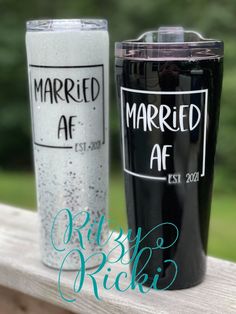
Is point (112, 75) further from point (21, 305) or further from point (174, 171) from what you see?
point (174, 171)

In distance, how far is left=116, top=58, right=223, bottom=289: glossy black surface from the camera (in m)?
0.72

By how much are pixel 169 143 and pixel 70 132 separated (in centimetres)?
17

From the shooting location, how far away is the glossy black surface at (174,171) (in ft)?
2.38

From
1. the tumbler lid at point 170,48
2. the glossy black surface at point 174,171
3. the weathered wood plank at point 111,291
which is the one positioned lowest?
the weathered wood plank at point 111,291

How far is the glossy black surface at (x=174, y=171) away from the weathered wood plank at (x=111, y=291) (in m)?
0.03

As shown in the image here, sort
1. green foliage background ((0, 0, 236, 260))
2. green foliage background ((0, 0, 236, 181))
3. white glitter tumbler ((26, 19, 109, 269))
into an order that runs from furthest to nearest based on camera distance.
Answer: green foliage background ((0, 0, 236, 181)) < green foliage background ((0, 0, 236, 260)) < white glitter tumbler ((26, 19, 109, 269))

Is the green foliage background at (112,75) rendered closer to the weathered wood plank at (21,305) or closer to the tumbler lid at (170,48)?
the weathered wood plank at (21,305)

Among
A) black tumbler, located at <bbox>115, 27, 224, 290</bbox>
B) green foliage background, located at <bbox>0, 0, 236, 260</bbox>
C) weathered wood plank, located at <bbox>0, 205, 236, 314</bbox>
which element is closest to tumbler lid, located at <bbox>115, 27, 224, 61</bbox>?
black tumbler, located at <bbox>115, 27, 224, 290</bbox>

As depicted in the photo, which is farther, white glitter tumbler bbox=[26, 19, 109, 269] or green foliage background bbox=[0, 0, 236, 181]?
green foliage background bbox=[0, 0, 236, 181]

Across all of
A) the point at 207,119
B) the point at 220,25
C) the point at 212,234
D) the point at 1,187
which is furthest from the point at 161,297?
the point at 220,25

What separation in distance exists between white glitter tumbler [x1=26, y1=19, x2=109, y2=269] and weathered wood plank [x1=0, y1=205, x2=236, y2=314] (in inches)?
1.8

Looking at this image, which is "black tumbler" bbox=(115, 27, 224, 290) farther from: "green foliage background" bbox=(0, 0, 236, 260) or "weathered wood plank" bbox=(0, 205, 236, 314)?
"green foliage background" bbox=(0, 0, 236, 260)

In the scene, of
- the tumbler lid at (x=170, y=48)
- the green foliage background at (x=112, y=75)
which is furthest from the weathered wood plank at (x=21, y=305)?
the green foliage background at (x=112, y=75)

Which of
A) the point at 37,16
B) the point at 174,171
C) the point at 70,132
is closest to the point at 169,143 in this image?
the point at 174,171
